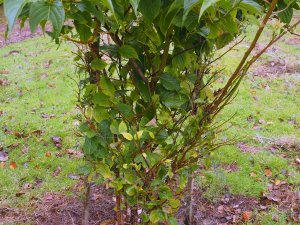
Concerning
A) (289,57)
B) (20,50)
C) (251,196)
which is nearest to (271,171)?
(251,196)

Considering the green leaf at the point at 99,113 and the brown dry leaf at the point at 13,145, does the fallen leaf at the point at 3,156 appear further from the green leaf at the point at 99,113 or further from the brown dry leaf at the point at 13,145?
the green leaf at the point at 99,113

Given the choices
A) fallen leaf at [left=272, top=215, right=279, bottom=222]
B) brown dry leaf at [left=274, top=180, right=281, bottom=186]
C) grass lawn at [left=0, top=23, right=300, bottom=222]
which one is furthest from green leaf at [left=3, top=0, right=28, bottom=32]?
brown dry leaf at [left=274, top=180, right=281, bottom=186]

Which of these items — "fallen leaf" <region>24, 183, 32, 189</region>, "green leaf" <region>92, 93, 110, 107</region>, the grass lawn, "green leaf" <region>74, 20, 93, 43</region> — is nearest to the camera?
"green leaf" <region>74, 20, 93, 43</region>

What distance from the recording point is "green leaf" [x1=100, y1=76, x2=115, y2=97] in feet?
5.23

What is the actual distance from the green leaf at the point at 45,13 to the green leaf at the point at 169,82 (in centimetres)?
86

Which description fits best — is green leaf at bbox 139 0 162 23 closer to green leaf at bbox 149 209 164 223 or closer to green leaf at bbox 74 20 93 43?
green leaf at bbox 74 20 93 43

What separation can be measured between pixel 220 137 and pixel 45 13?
385 cm

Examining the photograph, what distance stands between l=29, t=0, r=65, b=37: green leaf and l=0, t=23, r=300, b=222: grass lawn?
134 cm

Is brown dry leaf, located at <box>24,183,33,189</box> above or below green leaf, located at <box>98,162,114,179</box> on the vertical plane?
above

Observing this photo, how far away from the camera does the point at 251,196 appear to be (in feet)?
11.1

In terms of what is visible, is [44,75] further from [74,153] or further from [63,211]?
[63,211]

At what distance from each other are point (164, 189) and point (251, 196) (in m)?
1.89

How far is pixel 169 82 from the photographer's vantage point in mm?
1625

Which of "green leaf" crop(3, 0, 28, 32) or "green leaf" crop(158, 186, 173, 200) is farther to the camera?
"green leaf" crop(158, 186, 173, 200)
